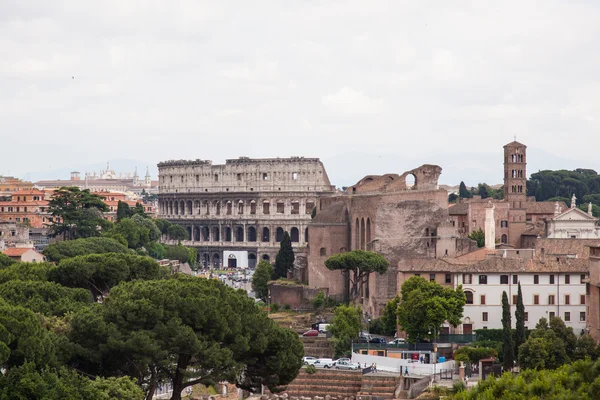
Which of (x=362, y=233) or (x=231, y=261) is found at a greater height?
(x=231, y=261)

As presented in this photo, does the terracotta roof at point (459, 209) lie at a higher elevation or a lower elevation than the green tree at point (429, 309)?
higher

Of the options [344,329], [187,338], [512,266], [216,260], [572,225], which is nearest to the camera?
[187,338]

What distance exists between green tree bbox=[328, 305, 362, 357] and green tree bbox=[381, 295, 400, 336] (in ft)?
5.25

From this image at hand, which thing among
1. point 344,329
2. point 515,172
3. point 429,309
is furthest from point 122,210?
point 429,309

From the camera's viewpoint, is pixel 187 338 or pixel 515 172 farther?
pixel 515 172

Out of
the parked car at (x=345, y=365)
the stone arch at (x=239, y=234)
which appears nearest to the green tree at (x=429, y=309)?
the parked car at (x=345, y=365)

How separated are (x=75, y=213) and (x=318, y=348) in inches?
1685

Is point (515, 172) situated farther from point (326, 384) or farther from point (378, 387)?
point (378, 387)

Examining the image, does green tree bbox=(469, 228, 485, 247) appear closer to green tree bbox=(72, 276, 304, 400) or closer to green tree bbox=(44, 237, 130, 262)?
green tree bbox=(44, 237, 130, 262)

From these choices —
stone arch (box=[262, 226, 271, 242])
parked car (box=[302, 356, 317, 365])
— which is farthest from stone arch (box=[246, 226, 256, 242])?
parked car (box=[302, 356, 317, 365])

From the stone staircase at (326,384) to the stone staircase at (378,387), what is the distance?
14.9 inches

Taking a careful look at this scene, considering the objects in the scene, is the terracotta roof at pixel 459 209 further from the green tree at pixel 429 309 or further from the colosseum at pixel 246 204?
the colosseum at pixel 246 204

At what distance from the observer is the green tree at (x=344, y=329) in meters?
64.4

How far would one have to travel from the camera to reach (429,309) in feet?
202
